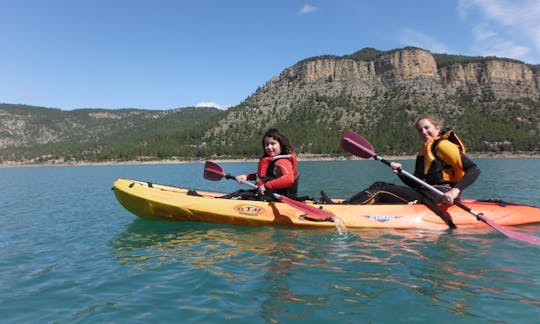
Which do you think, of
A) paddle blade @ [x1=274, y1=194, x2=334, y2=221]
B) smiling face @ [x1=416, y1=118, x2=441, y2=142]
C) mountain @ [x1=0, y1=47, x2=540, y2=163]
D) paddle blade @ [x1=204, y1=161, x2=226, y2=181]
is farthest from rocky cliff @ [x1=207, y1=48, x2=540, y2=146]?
paddle blade @ [x1=274, y1=194, x2=334, y2=221]

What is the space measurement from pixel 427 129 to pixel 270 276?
4.98m

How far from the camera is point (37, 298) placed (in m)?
5.28

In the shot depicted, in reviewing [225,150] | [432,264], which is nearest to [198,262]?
[432,264]

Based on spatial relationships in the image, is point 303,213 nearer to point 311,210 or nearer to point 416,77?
point 311,210

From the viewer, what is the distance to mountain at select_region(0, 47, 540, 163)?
110 meters

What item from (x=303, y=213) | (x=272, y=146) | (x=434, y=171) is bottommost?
(x=303, y=213)

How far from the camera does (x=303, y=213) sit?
361 inches

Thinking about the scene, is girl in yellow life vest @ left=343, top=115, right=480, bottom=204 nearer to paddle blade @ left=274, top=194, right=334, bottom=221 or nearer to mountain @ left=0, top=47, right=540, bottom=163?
paddle blade @ left=274, top=194, right=334, bottom=221

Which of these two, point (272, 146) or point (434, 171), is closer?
point (434, 171)

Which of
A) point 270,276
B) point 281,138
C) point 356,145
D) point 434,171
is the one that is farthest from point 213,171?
point 434,171

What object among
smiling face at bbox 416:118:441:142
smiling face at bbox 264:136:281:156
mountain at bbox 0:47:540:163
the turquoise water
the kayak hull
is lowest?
the turquoise water

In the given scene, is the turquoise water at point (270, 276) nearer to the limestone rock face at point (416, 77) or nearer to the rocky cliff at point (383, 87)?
the rocky cliff at point (383, 87)

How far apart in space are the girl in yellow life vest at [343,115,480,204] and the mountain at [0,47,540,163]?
9480 cm

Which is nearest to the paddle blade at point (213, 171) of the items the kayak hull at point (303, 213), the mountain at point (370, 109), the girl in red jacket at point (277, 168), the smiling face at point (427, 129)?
the kayak hull at point (303, 213)
